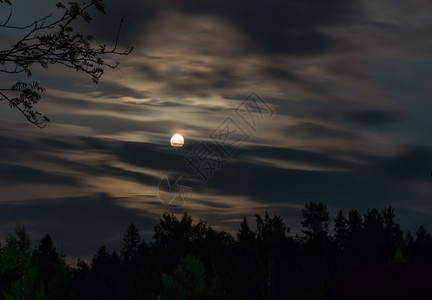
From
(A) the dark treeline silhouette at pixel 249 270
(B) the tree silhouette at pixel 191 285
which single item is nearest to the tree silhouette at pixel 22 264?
(A) the dark treeline silhouette at pixel 249 270

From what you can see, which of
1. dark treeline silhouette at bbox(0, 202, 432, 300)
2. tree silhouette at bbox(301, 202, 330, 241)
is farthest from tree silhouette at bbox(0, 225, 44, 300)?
tree silhouette at bbox(301, 202, 330, 241)

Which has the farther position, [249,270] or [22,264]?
[249,270]

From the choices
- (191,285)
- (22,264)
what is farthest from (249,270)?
(22,264)

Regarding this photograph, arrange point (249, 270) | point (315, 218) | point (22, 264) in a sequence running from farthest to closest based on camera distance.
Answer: point (315, 218) < point (249, 270) < point (22, 264)

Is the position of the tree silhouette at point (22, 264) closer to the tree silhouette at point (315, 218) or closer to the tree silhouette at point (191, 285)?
the tree silhouette at point (191, 285)

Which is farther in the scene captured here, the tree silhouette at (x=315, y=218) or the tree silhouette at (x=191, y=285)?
the tree silhouette at (x=315, y=218)

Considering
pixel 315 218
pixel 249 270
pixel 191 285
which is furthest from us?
pixel 315 218

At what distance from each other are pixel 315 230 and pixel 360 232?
13.9m

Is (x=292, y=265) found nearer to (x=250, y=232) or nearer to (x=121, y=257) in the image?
(x=250, y=232)

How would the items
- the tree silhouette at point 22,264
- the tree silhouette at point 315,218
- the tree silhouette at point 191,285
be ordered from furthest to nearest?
the tree silhouette at point 315,218 → the tree silhouette at point 191,285 → the tree silhouette at point 22,264

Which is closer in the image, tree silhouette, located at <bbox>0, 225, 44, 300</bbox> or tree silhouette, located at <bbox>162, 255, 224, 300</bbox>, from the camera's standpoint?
tree silhouette, located at <bbox>0, 225, 44, 300</bbox>

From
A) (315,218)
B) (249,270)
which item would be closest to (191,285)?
(249,270)

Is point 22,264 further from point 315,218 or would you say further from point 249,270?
point 315,218

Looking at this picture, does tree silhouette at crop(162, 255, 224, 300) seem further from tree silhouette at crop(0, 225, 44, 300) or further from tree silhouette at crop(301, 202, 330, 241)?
tree silhouette at crop(301, 202, 330, 241)
